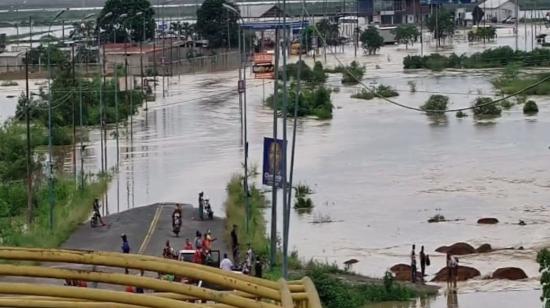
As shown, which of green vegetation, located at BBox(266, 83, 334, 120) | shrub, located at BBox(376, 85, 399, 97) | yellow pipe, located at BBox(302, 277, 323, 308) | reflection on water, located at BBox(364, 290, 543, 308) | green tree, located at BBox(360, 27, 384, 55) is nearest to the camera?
yellow pipe, located at BBox(302, 277, 323, 308)

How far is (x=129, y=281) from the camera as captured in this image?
336cm

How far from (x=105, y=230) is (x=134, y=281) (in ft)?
35.3

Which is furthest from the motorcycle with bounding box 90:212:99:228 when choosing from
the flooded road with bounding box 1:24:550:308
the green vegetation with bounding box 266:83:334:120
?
the green vegetation with bounding box 266:83:334:120

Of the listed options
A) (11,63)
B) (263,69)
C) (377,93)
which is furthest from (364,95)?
(11,63)

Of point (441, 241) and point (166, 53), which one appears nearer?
point (441, 241)

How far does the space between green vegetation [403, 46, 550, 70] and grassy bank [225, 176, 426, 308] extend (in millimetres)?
28128

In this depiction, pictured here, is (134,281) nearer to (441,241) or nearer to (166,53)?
(441,241)

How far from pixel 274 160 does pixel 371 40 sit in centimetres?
4143

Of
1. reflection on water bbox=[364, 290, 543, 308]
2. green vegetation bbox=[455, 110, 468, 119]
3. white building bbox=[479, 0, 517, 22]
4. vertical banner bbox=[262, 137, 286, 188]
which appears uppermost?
white building bbox=[479, 0, 517, 22]

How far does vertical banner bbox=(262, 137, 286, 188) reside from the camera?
10.5m

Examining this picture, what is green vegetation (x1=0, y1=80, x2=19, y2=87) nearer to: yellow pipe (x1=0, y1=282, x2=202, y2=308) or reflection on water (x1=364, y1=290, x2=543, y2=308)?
reflection on water (x1=364, y1=290, x2=543, y2=308)

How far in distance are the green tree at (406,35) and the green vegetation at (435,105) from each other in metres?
24.1

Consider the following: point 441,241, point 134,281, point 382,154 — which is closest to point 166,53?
point 382,154

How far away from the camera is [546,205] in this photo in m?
17.2
